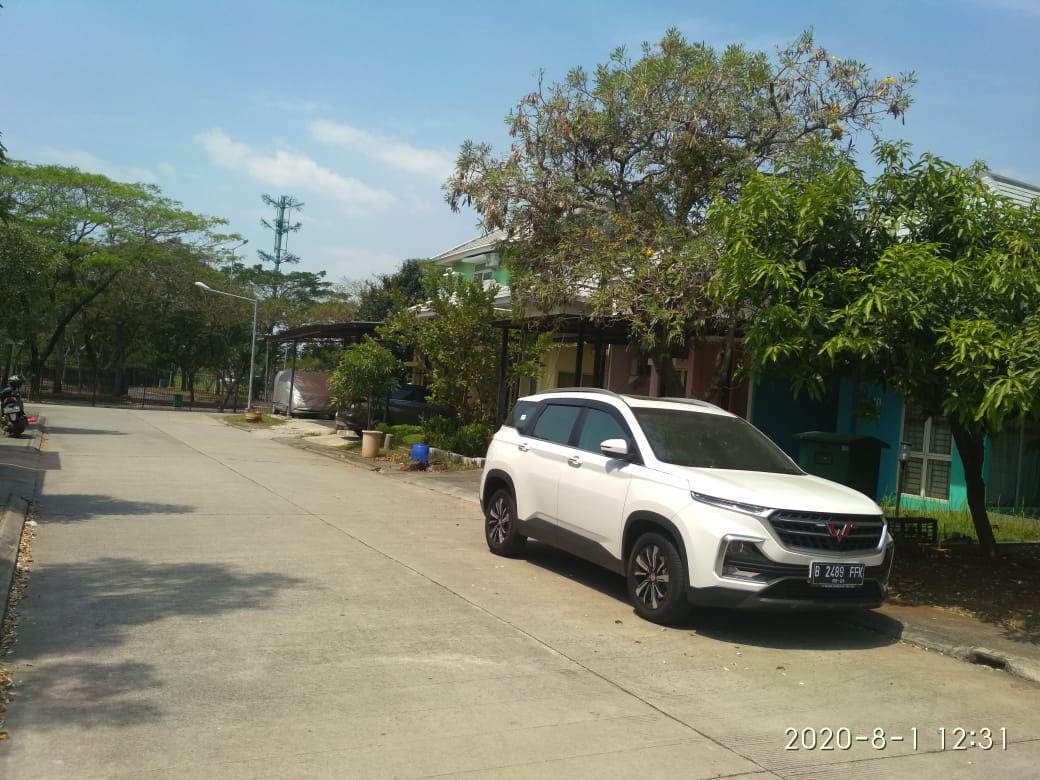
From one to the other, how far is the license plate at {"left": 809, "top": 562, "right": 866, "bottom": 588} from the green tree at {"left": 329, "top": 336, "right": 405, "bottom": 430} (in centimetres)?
1724

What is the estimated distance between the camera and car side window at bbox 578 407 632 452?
8.33 m

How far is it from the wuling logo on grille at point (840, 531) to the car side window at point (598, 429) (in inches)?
76.9

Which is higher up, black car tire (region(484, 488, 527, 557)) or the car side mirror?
the car side mirror

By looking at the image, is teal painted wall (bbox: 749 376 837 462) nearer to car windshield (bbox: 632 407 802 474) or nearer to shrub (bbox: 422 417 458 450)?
shrub (bbox: 422 417 458 450)

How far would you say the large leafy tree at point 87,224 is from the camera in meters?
40.4

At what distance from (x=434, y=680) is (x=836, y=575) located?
10.2 ft

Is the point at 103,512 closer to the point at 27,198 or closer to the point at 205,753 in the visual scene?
the point at 205,753

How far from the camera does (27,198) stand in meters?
40.6

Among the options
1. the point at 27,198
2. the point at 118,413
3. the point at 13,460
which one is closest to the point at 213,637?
the point at 13,460

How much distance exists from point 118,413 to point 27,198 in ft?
37.8

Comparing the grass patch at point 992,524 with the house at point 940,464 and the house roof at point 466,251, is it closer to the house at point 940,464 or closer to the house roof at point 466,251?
the house at point 940,464

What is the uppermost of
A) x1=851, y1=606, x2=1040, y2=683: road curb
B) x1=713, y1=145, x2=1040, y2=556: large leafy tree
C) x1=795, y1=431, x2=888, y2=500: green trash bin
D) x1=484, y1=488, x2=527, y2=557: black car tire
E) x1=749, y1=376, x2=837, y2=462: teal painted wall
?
x1=713, y1=145, x2=1040, y2=556: large leafy tree
